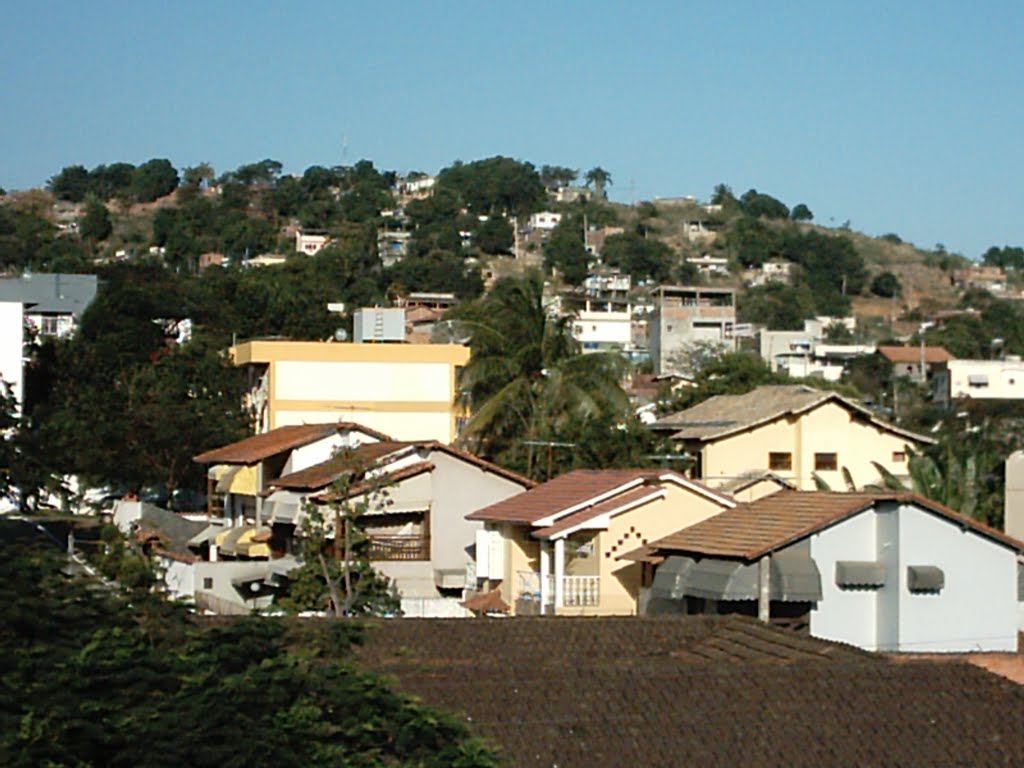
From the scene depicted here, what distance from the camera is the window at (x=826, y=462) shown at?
47031 millimetres

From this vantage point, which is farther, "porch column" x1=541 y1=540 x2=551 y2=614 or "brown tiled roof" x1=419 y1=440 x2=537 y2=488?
"brown tiled roof" x1=419 y1=440 x2=537 y2=488

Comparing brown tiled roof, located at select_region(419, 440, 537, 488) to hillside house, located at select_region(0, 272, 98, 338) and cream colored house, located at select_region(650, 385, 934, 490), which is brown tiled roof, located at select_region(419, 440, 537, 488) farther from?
hillside house, located at select_region(0, 272, 98, 338)

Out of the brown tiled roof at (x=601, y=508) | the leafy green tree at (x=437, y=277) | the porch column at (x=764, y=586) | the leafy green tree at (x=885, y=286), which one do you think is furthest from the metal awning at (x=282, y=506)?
the leafy green tree at (x=885, y=286)

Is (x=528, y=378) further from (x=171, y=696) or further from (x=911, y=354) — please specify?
(x=911, y=354)

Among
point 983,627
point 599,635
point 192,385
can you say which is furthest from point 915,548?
point 192,385

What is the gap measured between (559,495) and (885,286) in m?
144

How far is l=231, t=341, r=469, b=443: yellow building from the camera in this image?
52.7m

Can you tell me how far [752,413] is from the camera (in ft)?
157

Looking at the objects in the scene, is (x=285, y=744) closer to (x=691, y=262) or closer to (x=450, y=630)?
(x=450, y=630)

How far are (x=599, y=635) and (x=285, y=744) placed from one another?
340 inches

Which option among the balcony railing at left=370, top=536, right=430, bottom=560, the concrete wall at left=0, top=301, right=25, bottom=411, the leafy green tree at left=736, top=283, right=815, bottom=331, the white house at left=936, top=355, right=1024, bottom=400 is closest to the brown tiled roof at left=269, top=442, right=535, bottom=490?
the balcony railing at left=370, top=536, right=430, bottom=560

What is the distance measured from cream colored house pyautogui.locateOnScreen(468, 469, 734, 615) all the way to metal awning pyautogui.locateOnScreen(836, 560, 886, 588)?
15.9 feet

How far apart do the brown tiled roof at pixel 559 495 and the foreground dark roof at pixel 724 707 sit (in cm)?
1677

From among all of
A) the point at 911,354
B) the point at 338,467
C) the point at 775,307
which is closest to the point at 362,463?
the point at 338,467
